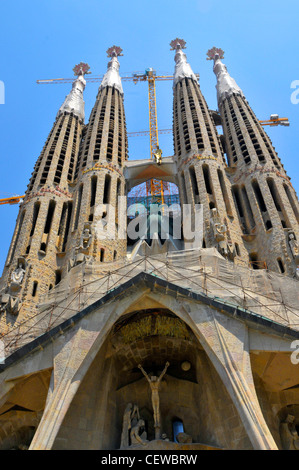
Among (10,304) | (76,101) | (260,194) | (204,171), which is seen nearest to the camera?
(10,304)

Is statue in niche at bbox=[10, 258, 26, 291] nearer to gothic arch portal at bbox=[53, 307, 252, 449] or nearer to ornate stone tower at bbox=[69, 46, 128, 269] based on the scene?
ornate stone tower at bbox=[69, 46, 128, 269]

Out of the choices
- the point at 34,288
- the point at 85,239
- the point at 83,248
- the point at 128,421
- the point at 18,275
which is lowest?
the point at 128,421

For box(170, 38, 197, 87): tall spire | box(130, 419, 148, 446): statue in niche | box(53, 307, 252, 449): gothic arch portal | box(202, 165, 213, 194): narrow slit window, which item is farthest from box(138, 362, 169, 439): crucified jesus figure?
box(170, 38, 197, 87): tall spire

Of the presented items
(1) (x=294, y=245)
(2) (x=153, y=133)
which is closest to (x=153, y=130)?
(2) (x=153, y=133)

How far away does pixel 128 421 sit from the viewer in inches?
616

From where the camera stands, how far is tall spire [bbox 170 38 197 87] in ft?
130

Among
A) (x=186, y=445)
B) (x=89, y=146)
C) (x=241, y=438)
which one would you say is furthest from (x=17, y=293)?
(x=89, y=146)

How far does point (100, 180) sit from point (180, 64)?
1925cm

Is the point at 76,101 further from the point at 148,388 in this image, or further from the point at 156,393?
the point at 156,393

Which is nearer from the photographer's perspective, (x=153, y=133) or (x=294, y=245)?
(x=294, y=245)

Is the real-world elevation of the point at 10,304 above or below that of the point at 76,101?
below

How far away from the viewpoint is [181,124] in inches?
1303

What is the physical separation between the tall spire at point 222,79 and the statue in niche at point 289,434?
85.7ft

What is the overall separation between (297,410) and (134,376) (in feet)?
18.6
